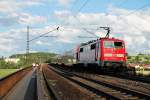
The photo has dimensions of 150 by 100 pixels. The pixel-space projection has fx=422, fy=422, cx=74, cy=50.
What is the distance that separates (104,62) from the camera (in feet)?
141

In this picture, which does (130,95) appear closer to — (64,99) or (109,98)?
(109,98)

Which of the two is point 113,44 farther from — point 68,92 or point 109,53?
point 68,92

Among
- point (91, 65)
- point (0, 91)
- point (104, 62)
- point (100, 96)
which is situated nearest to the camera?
point (0, 91)

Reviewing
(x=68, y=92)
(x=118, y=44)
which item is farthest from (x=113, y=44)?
(x=68, y=92)

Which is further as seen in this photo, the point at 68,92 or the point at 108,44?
the point at 108,44

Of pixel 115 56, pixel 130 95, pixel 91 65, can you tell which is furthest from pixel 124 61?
pixel 130 95

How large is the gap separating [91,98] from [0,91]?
3.83m

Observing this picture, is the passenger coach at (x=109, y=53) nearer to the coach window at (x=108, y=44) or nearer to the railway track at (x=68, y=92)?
the coach window at (x=108, y=44)

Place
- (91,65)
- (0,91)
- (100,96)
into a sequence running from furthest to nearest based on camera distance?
(91,65), (100,96), (0,91)

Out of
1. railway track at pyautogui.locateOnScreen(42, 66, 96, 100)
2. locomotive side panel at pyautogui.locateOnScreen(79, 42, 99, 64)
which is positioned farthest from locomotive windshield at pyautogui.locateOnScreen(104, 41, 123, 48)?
railway track at pyautogui.locateOnScreen(42, 66, 96, 100)

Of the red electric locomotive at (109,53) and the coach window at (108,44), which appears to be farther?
the coach window at (108,44)

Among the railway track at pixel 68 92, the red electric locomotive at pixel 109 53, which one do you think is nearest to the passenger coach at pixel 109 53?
the red electric locomotive at pixel 109 53

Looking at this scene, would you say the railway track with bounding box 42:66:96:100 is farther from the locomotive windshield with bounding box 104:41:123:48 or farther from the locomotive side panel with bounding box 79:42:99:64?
the locomotive side panel with bounding box 79:42:99:64

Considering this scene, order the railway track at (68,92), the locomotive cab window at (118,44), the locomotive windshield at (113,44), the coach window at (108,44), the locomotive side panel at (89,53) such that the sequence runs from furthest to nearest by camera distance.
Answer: the locomotive side panel at (89,53), the locomotive cab window at (118,44), the locomotive windshield at (113,44), the coach window at (108,44), the railway track at (68,92)
